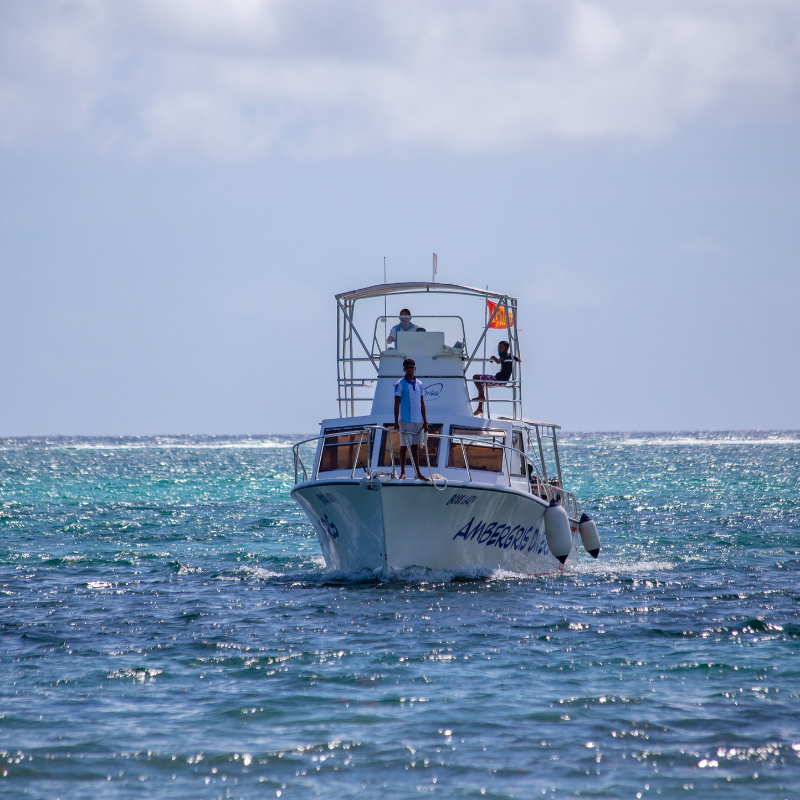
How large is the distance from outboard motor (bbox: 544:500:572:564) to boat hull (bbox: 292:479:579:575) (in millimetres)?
522

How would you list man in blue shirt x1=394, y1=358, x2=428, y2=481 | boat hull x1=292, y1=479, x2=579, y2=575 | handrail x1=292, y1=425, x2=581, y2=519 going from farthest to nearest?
handrail x1=292, y1=425, x2=581, y2=519 → man in blue shirt x1=394, y1=358, x2=428, y2=481 → boat hull x1=292, y1=479, x2=579, y2=575

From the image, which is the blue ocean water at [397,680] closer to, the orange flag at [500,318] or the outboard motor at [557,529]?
the outboard motor at [557,529]

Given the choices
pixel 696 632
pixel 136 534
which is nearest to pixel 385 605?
pixel 696 632

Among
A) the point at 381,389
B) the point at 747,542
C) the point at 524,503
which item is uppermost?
the point at 381,389

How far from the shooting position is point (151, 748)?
28.0 ft

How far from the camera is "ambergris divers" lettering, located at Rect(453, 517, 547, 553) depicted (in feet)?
52.4

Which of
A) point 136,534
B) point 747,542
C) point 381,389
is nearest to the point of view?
point 381,389

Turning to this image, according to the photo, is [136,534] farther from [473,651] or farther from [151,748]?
[151,748]

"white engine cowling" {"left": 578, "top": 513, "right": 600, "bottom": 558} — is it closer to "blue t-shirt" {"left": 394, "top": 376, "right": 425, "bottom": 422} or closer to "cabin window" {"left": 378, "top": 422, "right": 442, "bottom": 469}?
"cabin window" {"left": 378, "top": 422, "right": 442, "bottom": 469}

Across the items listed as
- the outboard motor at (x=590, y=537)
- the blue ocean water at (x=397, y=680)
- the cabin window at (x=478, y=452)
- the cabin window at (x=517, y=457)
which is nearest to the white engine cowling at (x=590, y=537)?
the outboard motor at (x=590, y=537)

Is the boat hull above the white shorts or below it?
below

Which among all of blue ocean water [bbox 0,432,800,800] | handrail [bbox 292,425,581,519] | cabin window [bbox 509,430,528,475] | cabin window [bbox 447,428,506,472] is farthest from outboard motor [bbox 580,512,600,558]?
cabin window [bbox 447,428,506,472]

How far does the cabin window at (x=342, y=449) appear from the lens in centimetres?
1745

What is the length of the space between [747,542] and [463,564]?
10.9 meters
